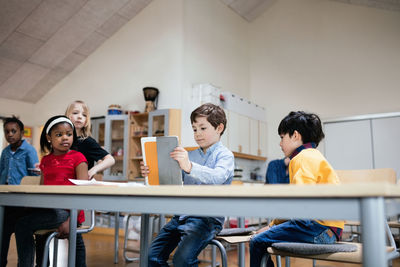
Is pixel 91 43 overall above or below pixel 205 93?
above

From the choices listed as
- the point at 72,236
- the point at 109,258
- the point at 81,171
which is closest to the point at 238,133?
the point at 109,258

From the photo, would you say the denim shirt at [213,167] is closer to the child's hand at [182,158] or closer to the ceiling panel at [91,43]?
the child's hand at [182,158]

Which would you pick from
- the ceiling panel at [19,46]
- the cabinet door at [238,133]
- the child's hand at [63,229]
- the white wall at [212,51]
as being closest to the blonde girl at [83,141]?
the child's hand at [63,229]

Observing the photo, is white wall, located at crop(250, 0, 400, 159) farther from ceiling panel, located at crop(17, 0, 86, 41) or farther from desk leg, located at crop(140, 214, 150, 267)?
desk leg, located at crop(140, 214, 150, 267)

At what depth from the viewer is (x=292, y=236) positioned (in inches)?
53.2

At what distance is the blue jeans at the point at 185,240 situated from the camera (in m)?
1.44

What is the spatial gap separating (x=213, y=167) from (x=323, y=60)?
572 centimetres

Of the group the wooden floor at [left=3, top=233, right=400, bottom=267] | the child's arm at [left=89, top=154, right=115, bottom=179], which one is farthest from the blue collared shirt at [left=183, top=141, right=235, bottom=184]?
the wooden floor at [left=3, top=233, right=400, bottom=267]

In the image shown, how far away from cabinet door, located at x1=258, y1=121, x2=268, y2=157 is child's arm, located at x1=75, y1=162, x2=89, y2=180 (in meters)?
5.23

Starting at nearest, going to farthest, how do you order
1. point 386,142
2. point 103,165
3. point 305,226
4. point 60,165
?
point 305,226 → point 60,165 → point 103,165 → point 386,142

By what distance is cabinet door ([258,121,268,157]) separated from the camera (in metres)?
Answer: 6.90

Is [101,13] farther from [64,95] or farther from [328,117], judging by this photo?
[328,117]

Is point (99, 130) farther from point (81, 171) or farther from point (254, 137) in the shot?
point (81, 171)

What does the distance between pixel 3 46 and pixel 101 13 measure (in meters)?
1.68
